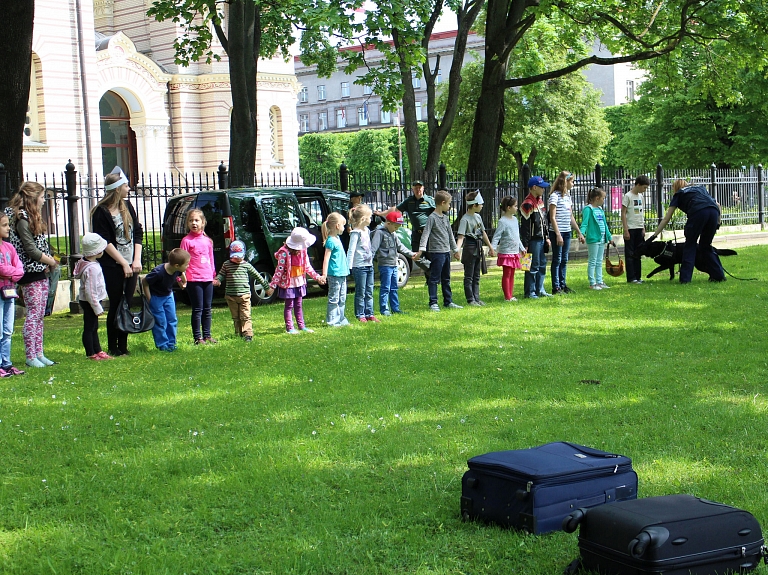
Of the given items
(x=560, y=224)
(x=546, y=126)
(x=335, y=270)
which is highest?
(x=546, y=126)

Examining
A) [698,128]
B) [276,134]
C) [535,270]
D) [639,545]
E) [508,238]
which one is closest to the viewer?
[639,545]

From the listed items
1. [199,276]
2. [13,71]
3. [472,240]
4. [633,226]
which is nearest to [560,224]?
[472,240]

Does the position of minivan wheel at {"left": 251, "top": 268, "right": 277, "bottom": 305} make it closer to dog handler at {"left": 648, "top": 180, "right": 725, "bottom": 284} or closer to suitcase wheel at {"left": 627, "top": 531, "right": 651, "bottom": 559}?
dog handler at {"left": 648, "top": 180, "right": 725, "bottom": 284}

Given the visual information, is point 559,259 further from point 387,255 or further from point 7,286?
point 7,286

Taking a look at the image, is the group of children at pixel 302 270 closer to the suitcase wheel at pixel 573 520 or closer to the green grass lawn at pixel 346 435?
the green grass lawn at pixel 346 435

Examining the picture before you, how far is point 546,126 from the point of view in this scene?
52.7 m

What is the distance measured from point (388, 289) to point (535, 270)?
2691 millimetres

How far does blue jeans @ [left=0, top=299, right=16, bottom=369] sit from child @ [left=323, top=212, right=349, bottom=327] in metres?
3.89

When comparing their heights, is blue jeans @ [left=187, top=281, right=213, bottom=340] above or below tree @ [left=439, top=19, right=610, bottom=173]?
below

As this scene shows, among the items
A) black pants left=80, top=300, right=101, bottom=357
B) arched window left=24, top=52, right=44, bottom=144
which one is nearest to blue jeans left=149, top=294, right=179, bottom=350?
black pants left=80, top=300, right=101, bottom=357

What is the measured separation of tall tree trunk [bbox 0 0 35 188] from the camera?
13.9 meters

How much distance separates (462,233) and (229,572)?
31.7 feet

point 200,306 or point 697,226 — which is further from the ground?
point 697,226

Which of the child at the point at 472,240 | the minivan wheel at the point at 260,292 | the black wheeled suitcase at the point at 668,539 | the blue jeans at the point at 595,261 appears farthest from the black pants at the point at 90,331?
the blue jeans at the point at 595,261
